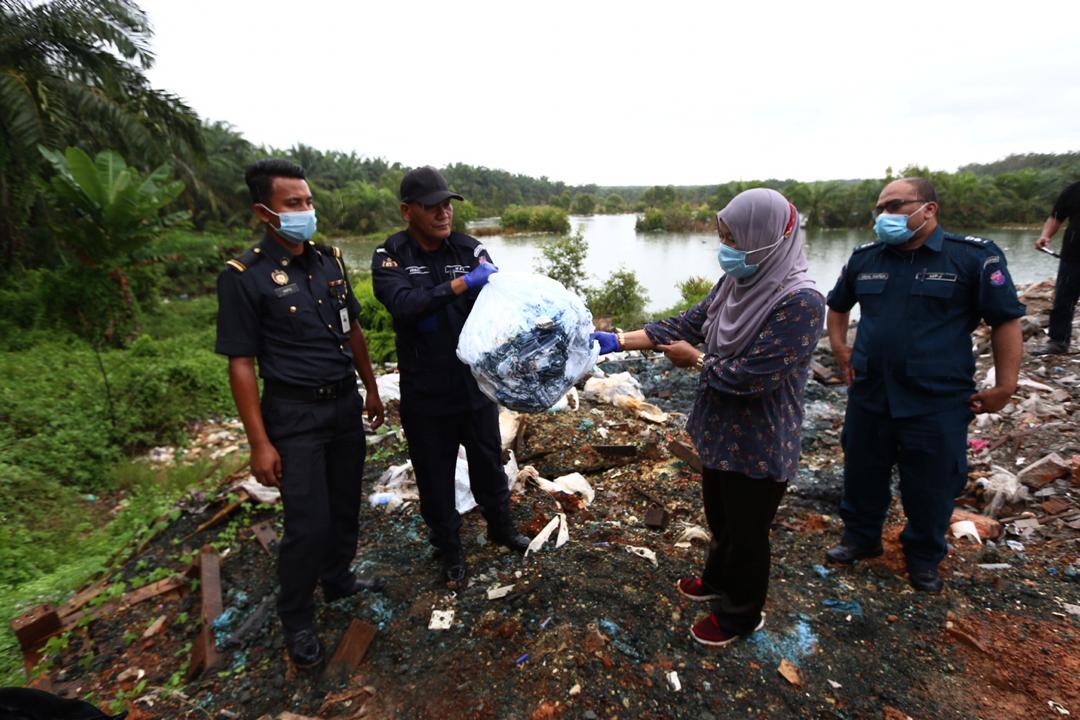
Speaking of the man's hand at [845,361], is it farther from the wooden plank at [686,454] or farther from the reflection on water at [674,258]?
the reflection on water at [674,258]

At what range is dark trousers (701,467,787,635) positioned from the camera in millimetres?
1825

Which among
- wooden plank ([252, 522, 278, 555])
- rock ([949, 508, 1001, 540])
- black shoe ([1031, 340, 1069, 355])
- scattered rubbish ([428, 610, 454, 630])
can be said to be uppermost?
black shoe ([1031, 340, 1069, 355])

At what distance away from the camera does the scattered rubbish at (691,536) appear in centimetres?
267

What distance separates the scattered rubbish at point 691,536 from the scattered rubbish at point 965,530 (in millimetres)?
1337

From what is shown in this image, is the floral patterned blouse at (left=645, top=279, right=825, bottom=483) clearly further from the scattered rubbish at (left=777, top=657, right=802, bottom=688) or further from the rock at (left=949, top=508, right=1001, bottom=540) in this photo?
the rock at (left=949, top=508, right=1001, bottom=540)

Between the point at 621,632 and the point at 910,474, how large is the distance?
1.43 meters

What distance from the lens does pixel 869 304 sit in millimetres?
2316

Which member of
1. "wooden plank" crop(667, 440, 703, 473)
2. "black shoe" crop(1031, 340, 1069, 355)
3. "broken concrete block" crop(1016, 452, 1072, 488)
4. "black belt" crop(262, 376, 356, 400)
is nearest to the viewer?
"black belt" crop(262, 376, 356, 400)

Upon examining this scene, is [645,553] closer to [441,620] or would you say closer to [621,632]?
[621,632]

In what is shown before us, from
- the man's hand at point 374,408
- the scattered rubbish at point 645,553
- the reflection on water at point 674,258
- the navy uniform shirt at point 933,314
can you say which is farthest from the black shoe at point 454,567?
the reflection on water at point 674,258

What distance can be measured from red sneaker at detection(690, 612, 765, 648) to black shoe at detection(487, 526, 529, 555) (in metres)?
0.89

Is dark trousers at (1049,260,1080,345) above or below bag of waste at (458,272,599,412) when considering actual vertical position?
below

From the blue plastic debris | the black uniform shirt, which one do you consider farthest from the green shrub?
the blue plastic debris

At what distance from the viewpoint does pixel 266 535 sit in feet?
9.73
